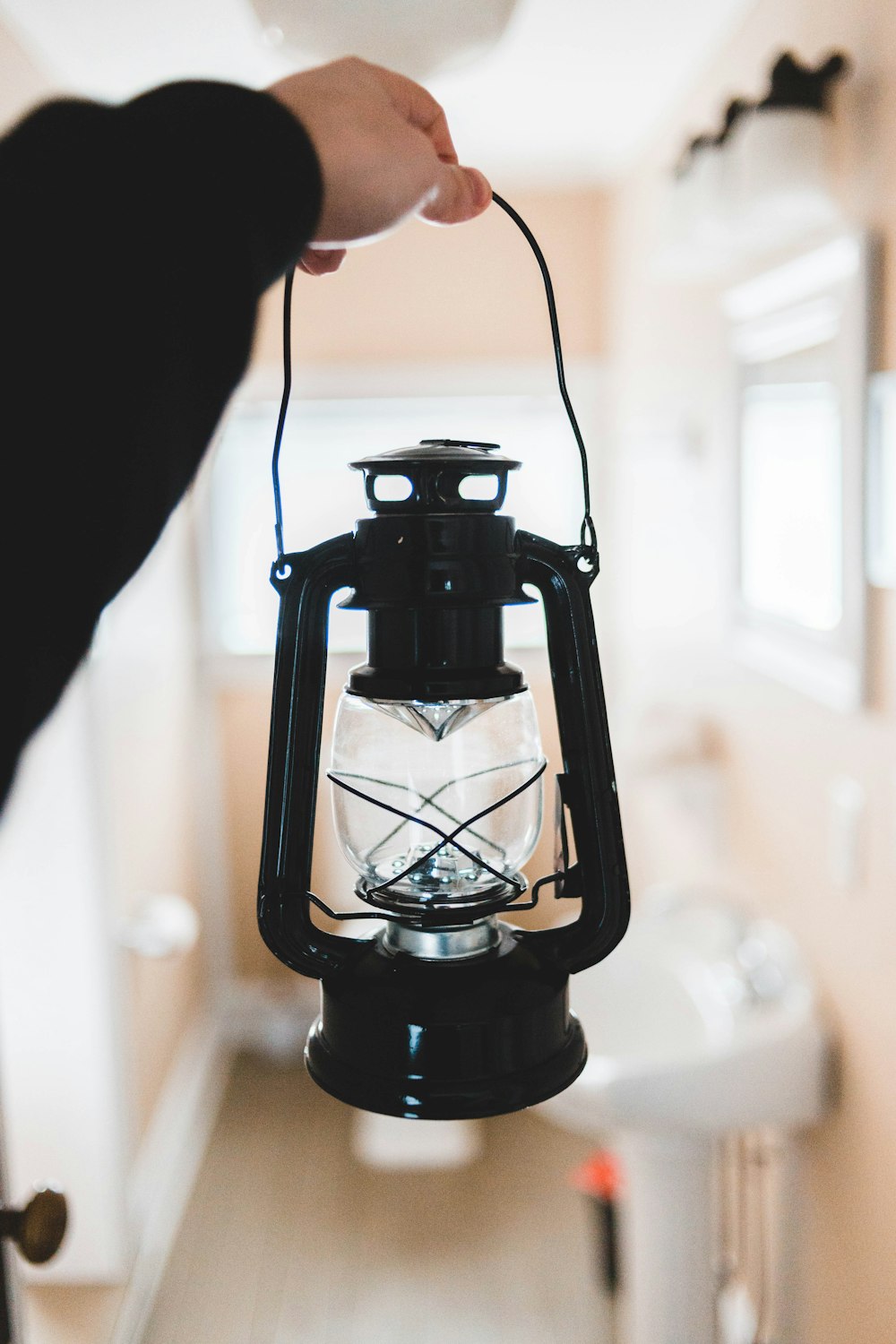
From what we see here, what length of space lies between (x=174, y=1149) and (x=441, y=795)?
2346 millimetres

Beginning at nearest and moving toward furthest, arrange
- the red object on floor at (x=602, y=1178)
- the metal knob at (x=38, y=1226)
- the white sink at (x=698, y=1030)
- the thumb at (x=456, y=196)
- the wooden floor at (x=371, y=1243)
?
the thumb at (x=456, y=196), the metal knob at (x=38, y=1226), the white sink at (x=698, y=1030), the wooden floor at (x=371, y=1243), the red object on floor at (x=602, y=1178)

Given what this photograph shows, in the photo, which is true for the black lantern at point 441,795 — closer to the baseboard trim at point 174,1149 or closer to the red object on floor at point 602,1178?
the baseboard trim at point 174,1149

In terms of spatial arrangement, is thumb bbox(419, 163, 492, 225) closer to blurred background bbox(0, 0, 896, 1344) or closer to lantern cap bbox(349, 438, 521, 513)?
lantern cap bbox(349, 438, 521, 513)

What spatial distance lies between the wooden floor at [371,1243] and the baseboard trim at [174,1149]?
0.04 m

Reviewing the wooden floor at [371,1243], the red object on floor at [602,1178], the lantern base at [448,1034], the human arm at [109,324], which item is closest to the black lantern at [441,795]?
the lantern base at [448,1034]

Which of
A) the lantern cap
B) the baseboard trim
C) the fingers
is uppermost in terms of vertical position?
the fingers

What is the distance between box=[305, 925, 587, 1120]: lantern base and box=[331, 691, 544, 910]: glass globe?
0.03 m

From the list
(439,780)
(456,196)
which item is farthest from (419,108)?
(439,780)

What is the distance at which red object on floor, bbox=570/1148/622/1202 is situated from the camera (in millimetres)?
2119

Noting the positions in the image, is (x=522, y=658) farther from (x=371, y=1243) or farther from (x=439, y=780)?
(x=439, y=780)

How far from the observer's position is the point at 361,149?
39 centimetres

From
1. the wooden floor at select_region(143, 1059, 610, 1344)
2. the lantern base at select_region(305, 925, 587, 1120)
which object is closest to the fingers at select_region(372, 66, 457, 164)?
the lantern base at select_region(305, 925, 587, 1120)

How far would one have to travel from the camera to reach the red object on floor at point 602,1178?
2119 mm

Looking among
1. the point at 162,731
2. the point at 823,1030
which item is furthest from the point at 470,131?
the point at 823,1030
